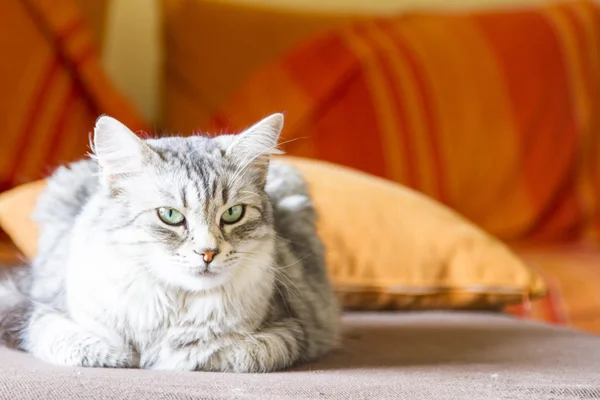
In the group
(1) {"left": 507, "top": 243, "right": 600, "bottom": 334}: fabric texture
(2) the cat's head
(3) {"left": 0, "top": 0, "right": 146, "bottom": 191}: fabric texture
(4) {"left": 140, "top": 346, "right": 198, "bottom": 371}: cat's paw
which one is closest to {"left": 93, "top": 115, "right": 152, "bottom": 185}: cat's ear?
(2) the cat's head

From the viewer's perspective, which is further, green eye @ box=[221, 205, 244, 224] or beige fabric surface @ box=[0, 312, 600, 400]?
green eye @ box=[221, 205, 244, 224]

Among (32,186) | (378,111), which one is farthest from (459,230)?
(32,186)

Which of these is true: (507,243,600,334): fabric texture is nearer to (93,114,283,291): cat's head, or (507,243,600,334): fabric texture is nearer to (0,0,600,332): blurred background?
(0,0,600,332): blurred background

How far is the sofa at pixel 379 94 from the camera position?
74.4 inches

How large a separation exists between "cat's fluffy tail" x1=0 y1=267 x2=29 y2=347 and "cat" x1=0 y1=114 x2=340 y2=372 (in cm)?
3

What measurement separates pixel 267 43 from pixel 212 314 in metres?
1.32

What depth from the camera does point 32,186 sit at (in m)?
1.52

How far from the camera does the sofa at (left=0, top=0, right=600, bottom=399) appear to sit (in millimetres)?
1889

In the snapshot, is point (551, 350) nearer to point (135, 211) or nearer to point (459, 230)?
point (459, 230)

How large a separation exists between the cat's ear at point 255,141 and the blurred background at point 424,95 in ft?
3.15

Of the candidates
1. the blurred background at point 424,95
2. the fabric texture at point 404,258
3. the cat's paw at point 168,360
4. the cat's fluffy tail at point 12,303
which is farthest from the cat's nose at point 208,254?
the blurred background at point 424,95

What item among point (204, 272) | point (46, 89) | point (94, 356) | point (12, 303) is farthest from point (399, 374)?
point (46, 89)

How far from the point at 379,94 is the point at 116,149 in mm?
1259

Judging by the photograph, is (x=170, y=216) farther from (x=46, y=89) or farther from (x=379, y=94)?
(x=379, y=94)
